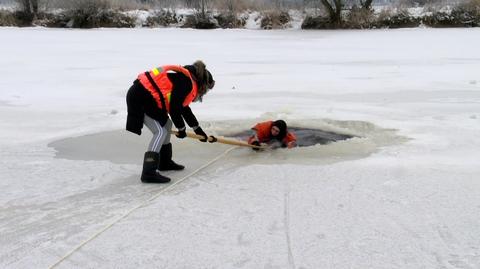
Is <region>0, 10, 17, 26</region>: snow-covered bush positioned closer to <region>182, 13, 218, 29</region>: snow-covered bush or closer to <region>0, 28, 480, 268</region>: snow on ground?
<region>182, 13, 218, 29</region>: snow-covered bush

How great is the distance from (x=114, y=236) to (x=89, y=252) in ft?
0.81

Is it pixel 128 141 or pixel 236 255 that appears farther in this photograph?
pixel 128 141

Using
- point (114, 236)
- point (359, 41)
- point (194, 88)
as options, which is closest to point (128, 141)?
point (194, 88)

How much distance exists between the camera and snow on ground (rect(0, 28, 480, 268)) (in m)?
3.26

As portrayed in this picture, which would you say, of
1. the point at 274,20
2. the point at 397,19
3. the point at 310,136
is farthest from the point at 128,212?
the point at 274,20

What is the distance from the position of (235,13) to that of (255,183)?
23.7m

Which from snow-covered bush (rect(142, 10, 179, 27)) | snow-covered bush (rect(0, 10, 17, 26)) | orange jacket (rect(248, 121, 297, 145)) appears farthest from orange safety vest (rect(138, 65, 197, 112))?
snow-covered bush (rect(0, 10, 17, 26))

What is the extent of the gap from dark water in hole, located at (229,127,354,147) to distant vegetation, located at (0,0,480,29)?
19.3 m

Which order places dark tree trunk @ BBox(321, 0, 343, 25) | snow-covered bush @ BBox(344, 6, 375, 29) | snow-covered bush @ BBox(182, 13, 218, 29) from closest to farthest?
snow-covered bush @ BBox(344, 6, 375, 29), dark tree trunk @ BBox(321, 0, 343, 25), snow-covered bush @ BBox(182, 13, 218, 29)

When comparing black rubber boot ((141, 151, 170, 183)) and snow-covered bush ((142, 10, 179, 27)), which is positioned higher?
snow-covered bush ((142, 10, 179, 27))

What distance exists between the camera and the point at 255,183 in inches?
179

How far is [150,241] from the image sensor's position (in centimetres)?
340

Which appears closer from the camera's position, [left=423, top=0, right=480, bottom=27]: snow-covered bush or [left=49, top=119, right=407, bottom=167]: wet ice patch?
[left=49, top=119, right=407, bottom=167]: wet ice patch

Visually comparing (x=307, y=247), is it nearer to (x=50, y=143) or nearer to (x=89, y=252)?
(x=89, y=252)
